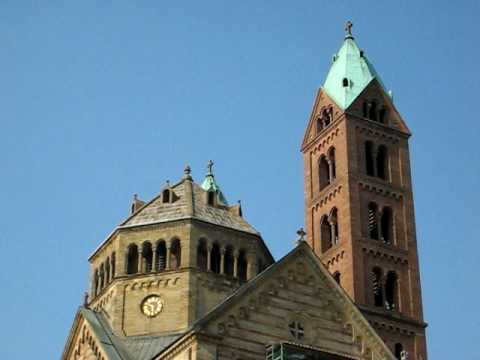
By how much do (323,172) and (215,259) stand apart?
24.1m

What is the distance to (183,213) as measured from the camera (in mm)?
48562

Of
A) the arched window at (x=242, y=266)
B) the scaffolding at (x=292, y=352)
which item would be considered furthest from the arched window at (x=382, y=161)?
the scaffolding at (x=292, y=352)

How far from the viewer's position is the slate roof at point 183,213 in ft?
160

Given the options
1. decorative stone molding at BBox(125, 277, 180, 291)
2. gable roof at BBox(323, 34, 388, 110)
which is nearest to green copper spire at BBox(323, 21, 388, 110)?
gable roof at BBox(323, 34, 388, 110)

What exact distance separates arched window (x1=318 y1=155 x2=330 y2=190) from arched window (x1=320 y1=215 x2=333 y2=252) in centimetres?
259

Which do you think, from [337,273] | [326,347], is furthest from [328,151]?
[326,347]

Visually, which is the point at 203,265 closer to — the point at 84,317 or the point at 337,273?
the point at 84,317

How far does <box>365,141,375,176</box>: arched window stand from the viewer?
2729 inches

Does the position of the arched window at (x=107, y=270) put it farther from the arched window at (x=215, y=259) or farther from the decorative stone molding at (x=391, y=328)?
the decorative stone molding at (x=391, y=328)

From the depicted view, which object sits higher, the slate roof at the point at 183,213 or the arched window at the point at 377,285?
the arched window at the point at 377,285

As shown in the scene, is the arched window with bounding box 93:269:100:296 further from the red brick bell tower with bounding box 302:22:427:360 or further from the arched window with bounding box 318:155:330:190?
the arched window with bounding box 318:155:330:190

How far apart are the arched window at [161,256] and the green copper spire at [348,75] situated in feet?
82.4

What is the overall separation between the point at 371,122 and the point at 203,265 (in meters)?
26.2

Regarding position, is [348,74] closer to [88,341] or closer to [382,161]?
[382,161]
